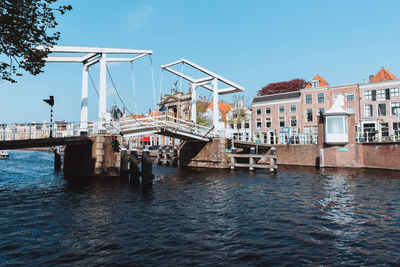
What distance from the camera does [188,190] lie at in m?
13.1

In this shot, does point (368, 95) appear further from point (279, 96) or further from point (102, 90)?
point (102, 90)

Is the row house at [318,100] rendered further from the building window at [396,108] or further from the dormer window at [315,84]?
the building window at [396,108]

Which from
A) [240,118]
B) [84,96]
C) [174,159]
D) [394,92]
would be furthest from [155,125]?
[394,92]

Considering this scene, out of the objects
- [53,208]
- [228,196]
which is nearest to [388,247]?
[228,196]

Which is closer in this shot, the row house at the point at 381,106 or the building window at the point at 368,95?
the row house at the point at 381,106

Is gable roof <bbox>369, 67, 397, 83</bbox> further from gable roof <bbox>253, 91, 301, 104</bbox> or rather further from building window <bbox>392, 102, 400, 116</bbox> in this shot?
gable roof <bbox>253, 91, 301, 104</bbox>

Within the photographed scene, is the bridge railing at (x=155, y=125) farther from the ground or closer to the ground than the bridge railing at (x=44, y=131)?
farther from the ground

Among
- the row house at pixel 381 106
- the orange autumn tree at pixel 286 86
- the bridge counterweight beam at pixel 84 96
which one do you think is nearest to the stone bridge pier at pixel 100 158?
the bridge counterweight beam at pixel 84 96

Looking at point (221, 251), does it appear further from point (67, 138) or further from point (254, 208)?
point (67, 138)

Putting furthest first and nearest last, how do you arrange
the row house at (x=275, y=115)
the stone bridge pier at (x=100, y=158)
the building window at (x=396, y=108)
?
the row house at (x=275, y=115) → the building window at (x=396, y=108) → the stone bridge pier at (x=100, y=158)

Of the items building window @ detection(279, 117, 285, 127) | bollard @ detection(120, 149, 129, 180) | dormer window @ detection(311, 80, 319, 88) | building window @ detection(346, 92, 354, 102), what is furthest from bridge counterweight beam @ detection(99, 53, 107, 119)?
building window @ detection(346, 92, 354, 102)

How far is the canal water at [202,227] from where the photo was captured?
17.7 feet

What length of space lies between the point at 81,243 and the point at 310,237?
5.33m

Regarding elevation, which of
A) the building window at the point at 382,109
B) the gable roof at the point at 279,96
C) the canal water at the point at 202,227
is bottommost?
the canal water at the point at 202,227
